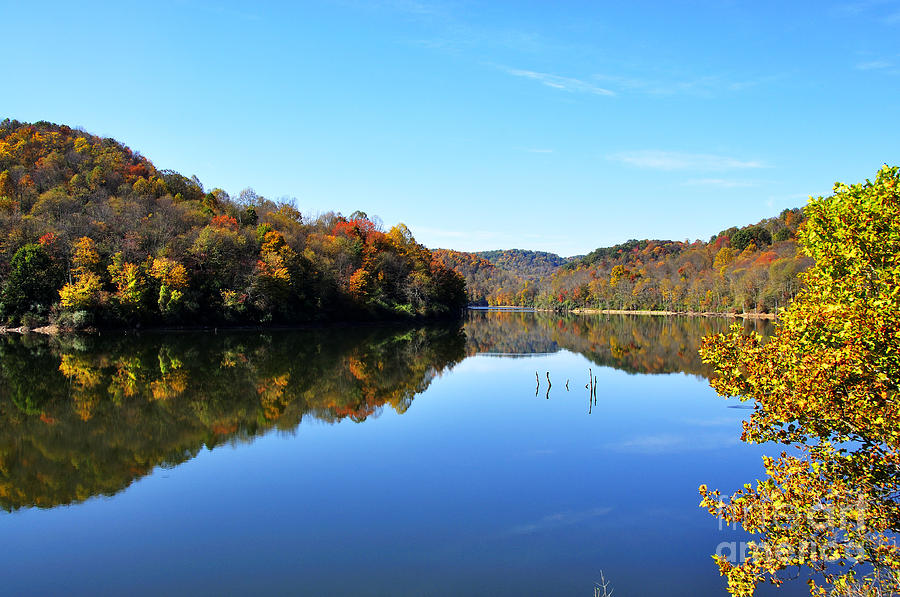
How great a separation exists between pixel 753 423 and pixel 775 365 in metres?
0.77

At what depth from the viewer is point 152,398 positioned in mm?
18234

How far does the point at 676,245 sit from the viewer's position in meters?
154

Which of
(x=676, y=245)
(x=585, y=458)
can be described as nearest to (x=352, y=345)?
(x=585, y=458)

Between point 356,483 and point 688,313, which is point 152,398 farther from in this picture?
point 688,313

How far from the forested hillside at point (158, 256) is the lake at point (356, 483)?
21580mm

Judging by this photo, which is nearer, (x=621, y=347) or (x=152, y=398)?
(x=152, y=398)

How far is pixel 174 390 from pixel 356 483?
11.7m

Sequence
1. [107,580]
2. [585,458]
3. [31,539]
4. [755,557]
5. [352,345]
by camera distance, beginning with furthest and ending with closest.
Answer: [352,345]
[585,458]
[31,539]
[107,580]
[755,557]

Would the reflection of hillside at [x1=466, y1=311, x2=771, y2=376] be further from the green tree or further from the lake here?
the green tree

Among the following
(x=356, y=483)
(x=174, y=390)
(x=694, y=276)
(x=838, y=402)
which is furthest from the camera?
(x=694, y=276)

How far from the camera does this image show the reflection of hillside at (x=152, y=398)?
453 inches

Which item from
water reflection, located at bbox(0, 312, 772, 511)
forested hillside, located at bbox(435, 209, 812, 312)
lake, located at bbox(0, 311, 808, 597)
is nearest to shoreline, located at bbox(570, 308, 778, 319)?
forested hillside, located at bbox(435, 209, 812, 312)

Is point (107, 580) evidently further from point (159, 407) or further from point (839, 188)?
point (159, 407)

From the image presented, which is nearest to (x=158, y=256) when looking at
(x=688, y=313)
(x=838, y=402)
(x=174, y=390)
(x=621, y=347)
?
(x=174, y=390)
